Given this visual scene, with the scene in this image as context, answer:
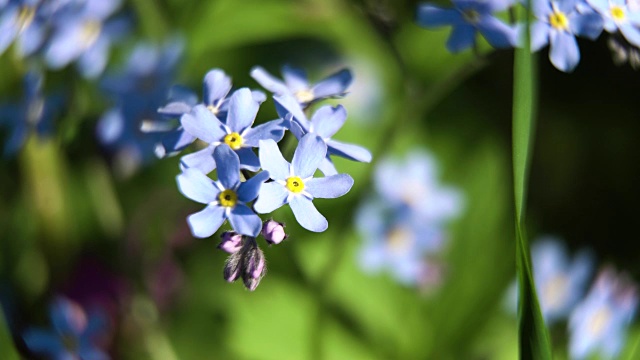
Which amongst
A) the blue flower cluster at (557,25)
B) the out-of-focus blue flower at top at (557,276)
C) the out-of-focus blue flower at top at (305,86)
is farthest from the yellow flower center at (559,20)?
the out-of-focus blue flower at top at (557,276)

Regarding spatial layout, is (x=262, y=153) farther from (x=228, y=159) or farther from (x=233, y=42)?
(x=233, y=42)

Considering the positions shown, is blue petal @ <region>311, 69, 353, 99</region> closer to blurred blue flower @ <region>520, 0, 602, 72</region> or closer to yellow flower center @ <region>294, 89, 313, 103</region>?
yellow flower center @ <region>294, 89, 313, 103</region>

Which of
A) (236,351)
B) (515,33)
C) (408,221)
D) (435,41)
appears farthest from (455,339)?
(515,33)

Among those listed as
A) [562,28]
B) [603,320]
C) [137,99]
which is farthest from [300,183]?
[603,320]

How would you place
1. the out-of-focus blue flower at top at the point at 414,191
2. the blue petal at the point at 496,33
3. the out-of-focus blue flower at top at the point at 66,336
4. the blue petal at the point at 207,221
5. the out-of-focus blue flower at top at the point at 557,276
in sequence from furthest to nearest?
the out-of-focus blue flower at top at the point at 414,191
the out-of-focus blue flower at top at the point at 557,276
the out-of-focus blue flower at top at the point at 66,336
the blue petal at the point at 496,33
the blue petal at the point at 207,221

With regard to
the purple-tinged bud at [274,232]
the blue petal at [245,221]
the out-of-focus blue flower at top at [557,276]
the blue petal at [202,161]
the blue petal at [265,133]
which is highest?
the blue petal at [265,133]

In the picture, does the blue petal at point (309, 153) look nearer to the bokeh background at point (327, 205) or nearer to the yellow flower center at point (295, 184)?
the yellow flower center at point (295, 184)

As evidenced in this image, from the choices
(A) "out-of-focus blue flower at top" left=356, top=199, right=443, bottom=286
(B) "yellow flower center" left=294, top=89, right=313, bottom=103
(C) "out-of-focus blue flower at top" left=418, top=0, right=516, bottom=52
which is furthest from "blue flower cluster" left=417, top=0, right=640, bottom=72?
(A) "out-of-focus blue flower at top" left=356, top=199, right=443, bottom=286
